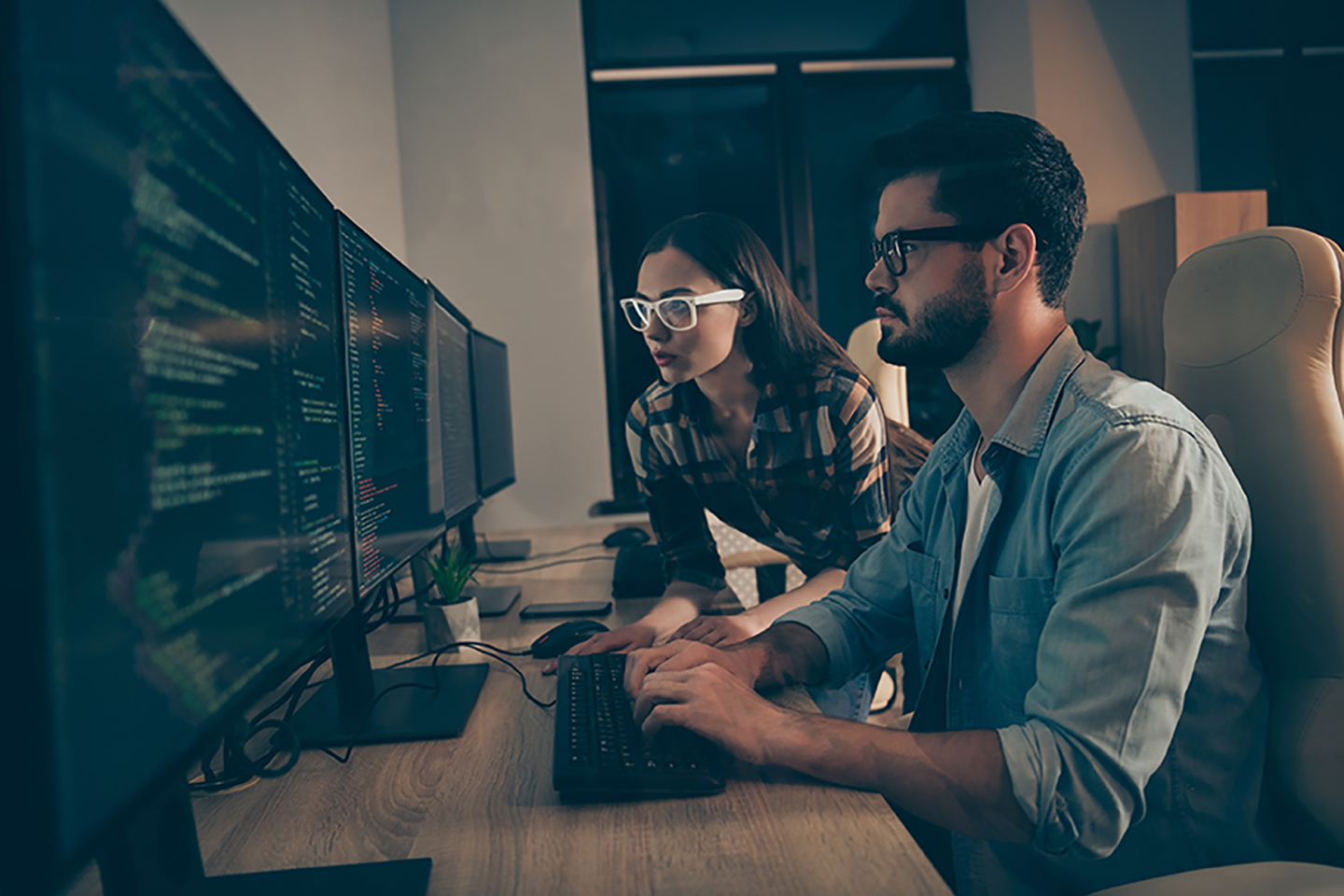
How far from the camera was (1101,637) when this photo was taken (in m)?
0.63

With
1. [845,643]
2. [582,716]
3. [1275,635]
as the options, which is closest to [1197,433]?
[1275,635]

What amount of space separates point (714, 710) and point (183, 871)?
0.41 m

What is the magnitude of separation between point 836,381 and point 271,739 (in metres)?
1.11

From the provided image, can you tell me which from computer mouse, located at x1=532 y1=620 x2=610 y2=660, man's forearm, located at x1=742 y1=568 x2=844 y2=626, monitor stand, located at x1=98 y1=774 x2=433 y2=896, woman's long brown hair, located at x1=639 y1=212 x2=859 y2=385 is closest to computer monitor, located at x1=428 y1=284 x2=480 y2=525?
computer mouse, located at x1=532 y1=620 x2=610 y2=660

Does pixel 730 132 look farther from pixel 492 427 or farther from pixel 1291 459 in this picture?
pixel 1291 459

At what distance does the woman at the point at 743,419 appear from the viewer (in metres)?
1.45

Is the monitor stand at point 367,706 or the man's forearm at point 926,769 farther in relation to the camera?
the monitor stand at point 367,706

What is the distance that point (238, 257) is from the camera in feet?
1.69

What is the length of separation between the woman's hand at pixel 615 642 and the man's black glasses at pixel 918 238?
59 cm

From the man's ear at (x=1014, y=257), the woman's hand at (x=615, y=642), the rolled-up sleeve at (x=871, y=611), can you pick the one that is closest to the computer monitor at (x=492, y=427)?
the woman's hand at (x=615, y=642)

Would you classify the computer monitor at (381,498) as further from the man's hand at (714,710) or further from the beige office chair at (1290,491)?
the beige office chair at (1290,491)

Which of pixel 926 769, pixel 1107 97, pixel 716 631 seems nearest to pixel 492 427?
pixel 716 631

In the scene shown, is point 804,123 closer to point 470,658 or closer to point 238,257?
point 470,658

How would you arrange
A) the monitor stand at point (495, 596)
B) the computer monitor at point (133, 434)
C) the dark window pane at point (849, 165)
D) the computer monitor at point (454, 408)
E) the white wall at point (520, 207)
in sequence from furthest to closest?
the dark window pane at point (849, 165), the white wall at point (520, 207), the monitor stand at point (495, 596), the computer monitor at point (454, 408), the computer monitor at point (133, 434)
